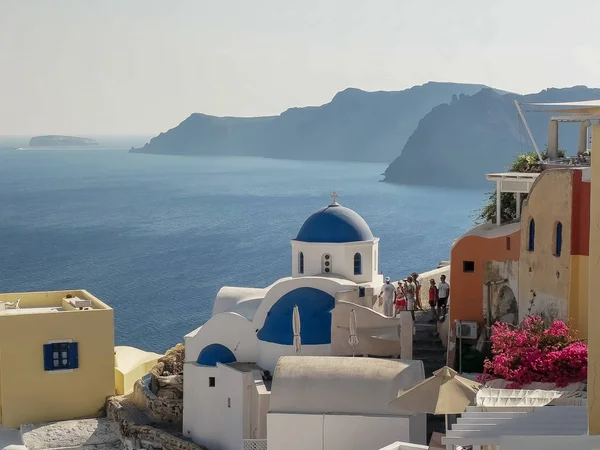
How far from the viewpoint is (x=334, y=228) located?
24.8 metres

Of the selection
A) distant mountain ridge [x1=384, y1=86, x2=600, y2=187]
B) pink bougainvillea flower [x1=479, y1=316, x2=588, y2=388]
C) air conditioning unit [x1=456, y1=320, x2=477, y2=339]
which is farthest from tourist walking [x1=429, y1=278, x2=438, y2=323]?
distant mountain ridge [x1=384, y1=86, x2=600, y2=187]

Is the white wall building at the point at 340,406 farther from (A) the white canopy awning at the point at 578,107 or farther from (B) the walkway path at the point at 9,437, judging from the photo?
(B) the walkway path at the point at 9,437

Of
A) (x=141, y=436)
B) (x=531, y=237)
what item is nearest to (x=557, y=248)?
(x=531, y=237)

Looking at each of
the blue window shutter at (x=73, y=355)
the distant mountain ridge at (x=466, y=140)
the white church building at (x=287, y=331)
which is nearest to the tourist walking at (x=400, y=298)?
the white church building at (x=287, y=331)

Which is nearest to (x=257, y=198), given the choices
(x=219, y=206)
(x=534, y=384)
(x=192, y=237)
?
(x=219, y=206)

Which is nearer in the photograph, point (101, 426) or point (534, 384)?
point (534, 384)

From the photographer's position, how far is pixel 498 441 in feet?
36.0

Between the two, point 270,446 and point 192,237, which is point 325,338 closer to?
point 270,446

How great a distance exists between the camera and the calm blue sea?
7012 centimetres

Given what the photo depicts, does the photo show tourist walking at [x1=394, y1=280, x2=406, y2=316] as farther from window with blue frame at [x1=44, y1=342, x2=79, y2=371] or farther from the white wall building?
window with blue frame at [x1=44, y1=342, x2=79, y2=371]

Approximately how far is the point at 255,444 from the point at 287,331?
2.69 metres

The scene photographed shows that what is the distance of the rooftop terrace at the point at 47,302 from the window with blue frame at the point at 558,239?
1268 cm

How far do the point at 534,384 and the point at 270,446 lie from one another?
207 inches

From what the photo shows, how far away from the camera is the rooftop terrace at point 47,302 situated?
27630 mm
